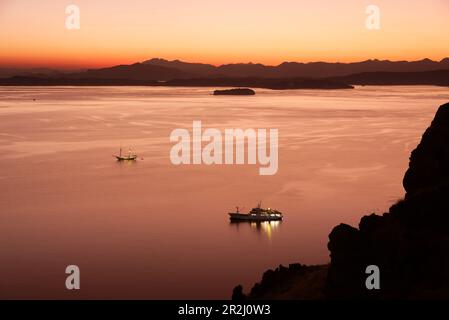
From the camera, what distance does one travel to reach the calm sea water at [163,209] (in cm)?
3666

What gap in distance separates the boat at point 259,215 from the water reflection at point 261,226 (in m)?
0.27

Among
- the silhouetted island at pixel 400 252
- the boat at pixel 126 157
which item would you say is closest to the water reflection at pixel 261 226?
the silhouetted island at pixel 400 252

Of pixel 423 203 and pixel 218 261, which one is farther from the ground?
pixel 423 203

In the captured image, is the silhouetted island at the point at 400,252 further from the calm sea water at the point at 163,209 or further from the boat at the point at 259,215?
the boat at the point at 259,215

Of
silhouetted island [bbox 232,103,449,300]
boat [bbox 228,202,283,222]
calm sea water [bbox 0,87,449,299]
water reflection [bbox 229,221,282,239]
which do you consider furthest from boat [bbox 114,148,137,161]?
silhouetted island [bbox 232,103,449,300]

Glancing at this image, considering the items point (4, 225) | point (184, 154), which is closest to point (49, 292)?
point (4, 225)

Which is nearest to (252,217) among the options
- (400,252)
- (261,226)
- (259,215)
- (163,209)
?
(259,215)

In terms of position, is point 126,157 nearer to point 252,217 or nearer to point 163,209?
point 163,209

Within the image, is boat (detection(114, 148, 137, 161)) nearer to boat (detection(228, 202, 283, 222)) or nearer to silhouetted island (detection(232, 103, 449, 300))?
boat (detection(228, 202, 283, 222))

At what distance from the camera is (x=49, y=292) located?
33594 mm

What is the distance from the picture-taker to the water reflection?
4757 cm

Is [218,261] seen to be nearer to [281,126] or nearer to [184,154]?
[184,154]
